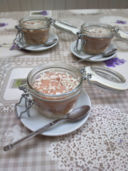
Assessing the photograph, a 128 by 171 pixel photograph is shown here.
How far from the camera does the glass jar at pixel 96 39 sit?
80 cm

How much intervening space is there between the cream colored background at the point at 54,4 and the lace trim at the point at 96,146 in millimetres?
2031

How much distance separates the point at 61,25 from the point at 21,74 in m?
0.45

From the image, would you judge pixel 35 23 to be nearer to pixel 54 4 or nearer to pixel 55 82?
pixel 55 82

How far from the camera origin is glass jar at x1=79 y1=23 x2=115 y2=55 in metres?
0.80

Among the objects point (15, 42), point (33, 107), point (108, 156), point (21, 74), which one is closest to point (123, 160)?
point (108, 156)

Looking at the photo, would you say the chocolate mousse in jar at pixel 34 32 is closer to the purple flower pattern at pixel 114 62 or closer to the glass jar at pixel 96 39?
the glass jar at pixel 96 39

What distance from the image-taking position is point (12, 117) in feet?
1.82

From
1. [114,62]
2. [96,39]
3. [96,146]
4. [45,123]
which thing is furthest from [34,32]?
[96,146]

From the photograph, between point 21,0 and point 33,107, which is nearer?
point 33,107

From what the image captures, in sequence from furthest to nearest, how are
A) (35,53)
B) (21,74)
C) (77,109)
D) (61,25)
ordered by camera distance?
(61,25), (35,53), (21,74), (77,109)

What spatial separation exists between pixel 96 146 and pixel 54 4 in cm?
215

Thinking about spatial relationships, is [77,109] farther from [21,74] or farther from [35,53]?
[35,53]

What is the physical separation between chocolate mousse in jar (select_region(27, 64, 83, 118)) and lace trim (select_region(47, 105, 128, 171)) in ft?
0.28

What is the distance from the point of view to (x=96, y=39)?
0.80 metres
